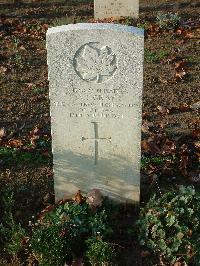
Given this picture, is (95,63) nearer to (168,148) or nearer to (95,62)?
(95,62)

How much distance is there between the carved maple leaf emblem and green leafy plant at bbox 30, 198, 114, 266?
1294 mm

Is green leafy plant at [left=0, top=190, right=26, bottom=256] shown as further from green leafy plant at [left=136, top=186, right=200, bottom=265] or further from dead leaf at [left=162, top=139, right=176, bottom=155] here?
dead leaf at [left=162, top=139, right=176, bottom=155]

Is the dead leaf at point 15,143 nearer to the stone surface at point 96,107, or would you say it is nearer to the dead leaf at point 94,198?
the stone surface at point 96,107

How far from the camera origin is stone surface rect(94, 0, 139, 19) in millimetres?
9977

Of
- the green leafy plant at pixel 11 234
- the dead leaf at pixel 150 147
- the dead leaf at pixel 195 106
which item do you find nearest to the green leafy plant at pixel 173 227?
the green leafy plant at pixel 11 234

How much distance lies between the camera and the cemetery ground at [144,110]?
536cm

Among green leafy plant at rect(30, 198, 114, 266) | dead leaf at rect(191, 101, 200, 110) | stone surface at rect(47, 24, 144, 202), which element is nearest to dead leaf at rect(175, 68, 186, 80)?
dead leaf at rect(191, 101, 200, 110)

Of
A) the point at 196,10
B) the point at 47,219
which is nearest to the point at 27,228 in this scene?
the point at 47,219

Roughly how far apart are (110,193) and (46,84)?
311cm

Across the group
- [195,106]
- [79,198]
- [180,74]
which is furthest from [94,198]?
[180,74]

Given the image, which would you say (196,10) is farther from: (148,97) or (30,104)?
(30,104)

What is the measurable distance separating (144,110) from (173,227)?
2723 millimetres

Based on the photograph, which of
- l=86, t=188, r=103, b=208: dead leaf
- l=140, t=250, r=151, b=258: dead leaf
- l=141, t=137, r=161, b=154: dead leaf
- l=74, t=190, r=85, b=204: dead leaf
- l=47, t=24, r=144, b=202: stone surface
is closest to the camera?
l=47, t=24, r=144, b=202: stone surface

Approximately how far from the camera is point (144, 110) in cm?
716
